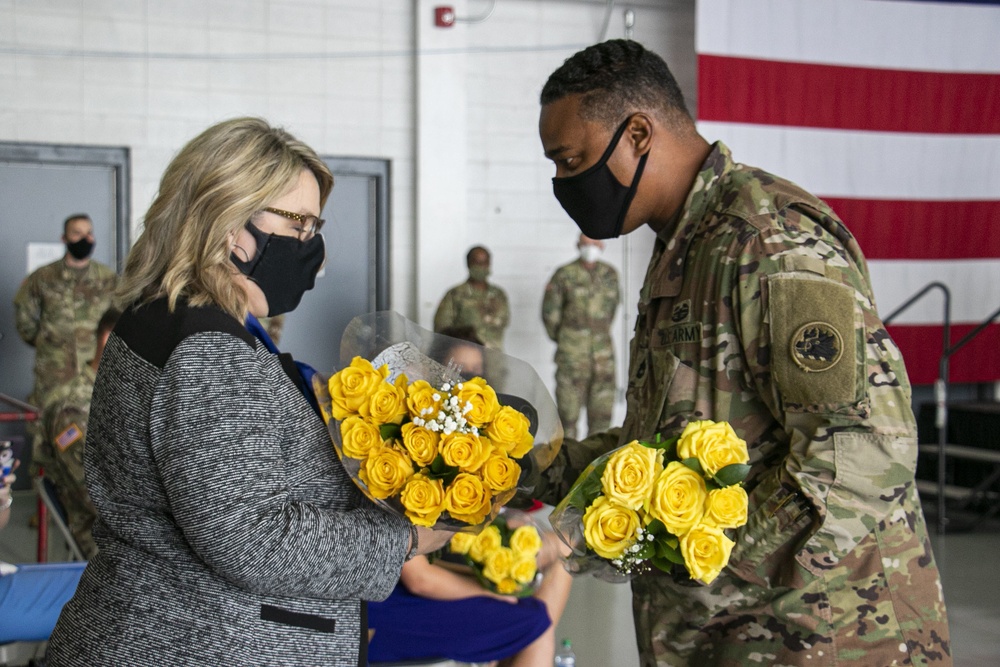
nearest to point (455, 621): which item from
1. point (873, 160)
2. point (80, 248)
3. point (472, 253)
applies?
point (80, 248)

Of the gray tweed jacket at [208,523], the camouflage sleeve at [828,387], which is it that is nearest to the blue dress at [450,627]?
the gray tweed jacket at [208,523]

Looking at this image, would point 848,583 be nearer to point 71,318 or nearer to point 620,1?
point 71,318

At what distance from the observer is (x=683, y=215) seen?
163cm

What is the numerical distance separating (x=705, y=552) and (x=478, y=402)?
0.38 meters

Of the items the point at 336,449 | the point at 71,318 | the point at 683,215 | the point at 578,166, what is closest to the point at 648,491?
the point at 336,449

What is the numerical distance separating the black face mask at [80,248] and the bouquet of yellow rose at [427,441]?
17.5 feet

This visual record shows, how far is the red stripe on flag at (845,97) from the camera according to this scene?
6980mm

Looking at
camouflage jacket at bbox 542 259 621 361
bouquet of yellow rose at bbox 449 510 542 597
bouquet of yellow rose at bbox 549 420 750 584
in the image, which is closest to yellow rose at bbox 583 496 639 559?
bouquet of yellow rose at bbox 549 420 750 584

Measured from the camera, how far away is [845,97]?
727cm

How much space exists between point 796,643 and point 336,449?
73 centimetres

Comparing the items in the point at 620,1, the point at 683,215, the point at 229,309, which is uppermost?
the point at 620,1

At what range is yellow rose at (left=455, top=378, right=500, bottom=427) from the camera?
138 centimetres

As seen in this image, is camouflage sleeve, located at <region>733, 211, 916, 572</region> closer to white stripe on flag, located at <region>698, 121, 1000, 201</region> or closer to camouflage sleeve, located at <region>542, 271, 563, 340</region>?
white stripe on flag, located at <region>698, 121, 1000, 201</region>

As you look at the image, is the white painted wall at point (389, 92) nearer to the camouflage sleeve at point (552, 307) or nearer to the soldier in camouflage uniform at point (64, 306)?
the camouflage sleeve at point (552, 307)
